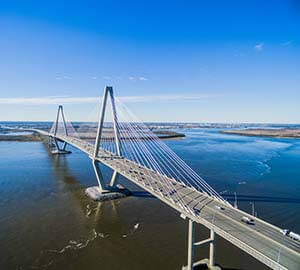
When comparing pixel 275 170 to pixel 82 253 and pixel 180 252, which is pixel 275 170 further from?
pixel 82 253

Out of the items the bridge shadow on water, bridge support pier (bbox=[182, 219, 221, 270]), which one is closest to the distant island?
the bridge shadow on water

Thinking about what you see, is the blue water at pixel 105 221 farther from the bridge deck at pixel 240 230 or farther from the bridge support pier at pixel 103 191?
the bridge deck at pixel 240 230

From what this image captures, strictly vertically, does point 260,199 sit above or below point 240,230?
below

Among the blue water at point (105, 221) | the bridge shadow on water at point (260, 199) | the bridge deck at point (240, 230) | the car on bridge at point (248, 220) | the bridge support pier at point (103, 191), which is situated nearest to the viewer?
the bridge deck at point (240, 230)

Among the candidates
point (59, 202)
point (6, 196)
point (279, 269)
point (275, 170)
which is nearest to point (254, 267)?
point (279, 269)

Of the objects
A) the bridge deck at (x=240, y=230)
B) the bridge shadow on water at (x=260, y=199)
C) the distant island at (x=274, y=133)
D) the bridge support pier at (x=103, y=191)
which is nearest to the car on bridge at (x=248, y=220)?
the bridge deck at (x=240, y=230)

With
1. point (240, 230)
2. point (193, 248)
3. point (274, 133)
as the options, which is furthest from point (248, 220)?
point (274, 133)

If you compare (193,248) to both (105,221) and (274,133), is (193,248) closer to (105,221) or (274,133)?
(105,221)

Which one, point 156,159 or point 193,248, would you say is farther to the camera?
point 156,159

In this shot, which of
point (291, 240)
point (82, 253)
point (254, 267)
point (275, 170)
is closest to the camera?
point (291, 240)
